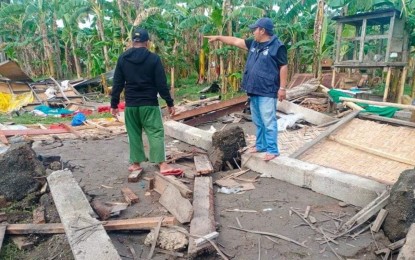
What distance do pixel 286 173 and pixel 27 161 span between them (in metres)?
3.83

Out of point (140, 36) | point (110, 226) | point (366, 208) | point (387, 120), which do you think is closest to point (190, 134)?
point (140, 36)

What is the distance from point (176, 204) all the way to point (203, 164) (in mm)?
1488

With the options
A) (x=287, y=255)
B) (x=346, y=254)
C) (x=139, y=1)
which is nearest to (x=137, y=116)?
(x=287, y=255)

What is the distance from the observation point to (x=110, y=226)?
3508 mm

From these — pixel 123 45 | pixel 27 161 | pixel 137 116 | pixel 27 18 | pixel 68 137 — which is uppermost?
pixel 27 18

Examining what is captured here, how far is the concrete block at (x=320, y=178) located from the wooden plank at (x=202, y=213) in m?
1.04

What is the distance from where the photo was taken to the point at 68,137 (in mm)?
8430

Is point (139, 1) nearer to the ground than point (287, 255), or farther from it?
farther from it

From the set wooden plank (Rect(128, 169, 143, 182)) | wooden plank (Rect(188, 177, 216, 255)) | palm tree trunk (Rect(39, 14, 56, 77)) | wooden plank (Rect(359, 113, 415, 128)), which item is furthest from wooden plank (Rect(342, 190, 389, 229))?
palm tree trunk (Rect(39, 14, 56, 77))

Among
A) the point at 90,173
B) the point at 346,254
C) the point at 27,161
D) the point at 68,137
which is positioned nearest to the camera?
the point at 346,254

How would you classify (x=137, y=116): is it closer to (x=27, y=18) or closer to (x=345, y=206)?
(x=345, y=206)

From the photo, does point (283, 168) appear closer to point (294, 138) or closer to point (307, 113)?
point (294, 138)

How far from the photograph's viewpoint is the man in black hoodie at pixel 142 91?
484 centimetres

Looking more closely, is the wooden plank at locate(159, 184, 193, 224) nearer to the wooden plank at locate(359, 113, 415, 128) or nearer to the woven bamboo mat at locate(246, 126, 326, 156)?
the woven bamboo mat at locate(246, 126, 326, 156)
